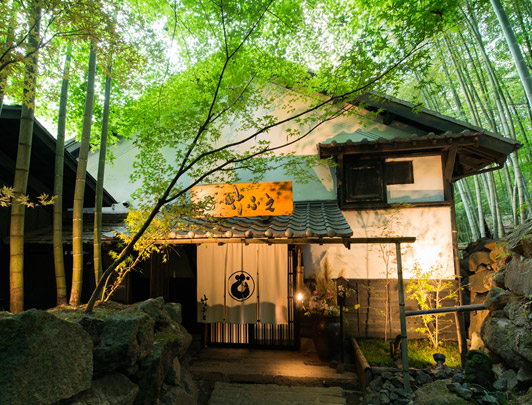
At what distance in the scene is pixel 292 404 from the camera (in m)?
5.21

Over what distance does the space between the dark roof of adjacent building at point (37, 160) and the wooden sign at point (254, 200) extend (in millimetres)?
3093

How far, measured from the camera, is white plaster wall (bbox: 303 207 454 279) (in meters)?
7.44

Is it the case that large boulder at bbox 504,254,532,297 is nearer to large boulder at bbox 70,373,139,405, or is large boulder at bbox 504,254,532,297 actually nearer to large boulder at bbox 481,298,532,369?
large boulder at bbox 481,298,532,369

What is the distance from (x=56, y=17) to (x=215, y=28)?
6.82 feet

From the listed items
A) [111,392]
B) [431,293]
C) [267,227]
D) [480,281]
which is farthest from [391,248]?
[111,392]

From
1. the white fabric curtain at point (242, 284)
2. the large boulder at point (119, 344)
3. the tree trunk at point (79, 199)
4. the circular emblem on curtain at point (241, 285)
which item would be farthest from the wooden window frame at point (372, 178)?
the large boulder at point (119, 344)

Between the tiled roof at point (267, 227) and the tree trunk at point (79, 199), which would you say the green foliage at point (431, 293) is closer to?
the tiled roof at point (267, 227)

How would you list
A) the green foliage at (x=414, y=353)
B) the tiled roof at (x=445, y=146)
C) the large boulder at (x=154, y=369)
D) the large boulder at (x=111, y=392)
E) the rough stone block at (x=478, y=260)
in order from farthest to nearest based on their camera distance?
the rough stone block at (x=478, y=260), the tiled roof at (x=445, y=146), the green foliage at (x=414, y=353), the large boulder at (x=154, y=369), the large boulder at (x=111, y=392)

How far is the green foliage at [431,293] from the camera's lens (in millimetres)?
6965

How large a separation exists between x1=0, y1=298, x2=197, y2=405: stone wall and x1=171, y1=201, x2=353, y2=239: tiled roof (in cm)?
195

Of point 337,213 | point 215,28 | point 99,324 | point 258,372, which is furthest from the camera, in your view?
point 337,213

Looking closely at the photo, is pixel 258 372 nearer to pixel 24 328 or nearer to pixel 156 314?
pixel 156 314

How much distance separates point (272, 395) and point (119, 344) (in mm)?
3964

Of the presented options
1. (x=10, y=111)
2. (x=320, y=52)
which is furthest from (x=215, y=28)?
(x=10, y=111)
